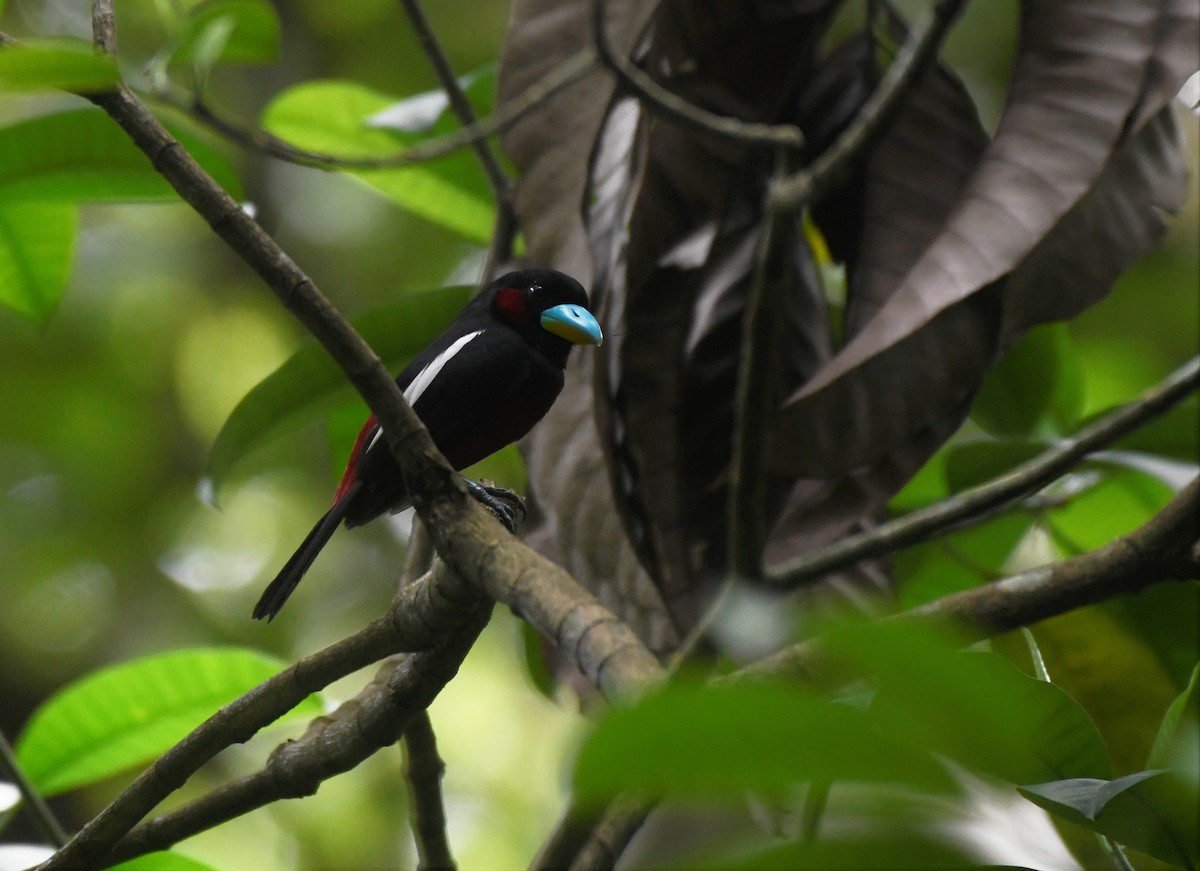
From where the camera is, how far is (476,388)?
185cm

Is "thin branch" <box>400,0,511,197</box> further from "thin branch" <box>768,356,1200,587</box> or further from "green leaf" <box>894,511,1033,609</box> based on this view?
"thin branch" <box>768,356,1200,587</box>

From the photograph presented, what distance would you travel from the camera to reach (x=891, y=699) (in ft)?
1.71

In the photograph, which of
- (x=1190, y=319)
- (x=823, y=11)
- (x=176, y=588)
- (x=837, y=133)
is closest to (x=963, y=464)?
(x=837, y=133)

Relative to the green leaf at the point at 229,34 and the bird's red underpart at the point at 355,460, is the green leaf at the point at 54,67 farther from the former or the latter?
the bird's red underpart at the point at 355,460

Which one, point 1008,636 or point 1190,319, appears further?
point 1190,319

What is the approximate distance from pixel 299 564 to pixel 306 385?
314mm

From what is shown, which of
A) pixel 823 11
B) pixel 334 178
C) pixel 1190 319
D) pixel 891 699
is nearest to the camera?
pixel 891 699

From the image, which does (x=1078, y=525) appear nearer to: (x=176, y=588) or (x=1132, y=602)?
(x=1132, y=602)

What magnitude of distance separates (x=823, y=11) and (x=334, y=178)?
398 centimetres

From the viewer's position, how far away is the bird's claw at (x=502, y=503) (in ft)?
5.61

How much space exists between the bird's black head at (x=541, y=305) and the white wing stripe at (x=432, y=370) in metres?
0.09

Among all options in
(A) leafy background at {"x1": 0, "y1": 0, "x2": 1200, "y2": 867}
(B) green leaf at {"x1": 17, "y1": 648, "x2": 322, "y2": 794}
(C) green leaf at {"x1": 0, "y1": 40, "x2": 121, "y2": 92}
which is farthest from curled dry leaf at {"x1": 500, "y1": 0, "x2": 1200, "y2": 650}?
(A) leafy background at {"x1": 0, "y1": 0, "x2": 1200, "y2": 867}

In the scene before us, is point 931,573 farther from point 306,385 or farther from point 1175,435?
point 306,385

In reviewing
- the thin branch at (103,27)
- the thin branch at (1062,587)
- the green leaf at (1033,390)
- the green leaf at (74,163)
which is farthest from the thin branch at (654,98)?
the green leaf at (1033,390)
